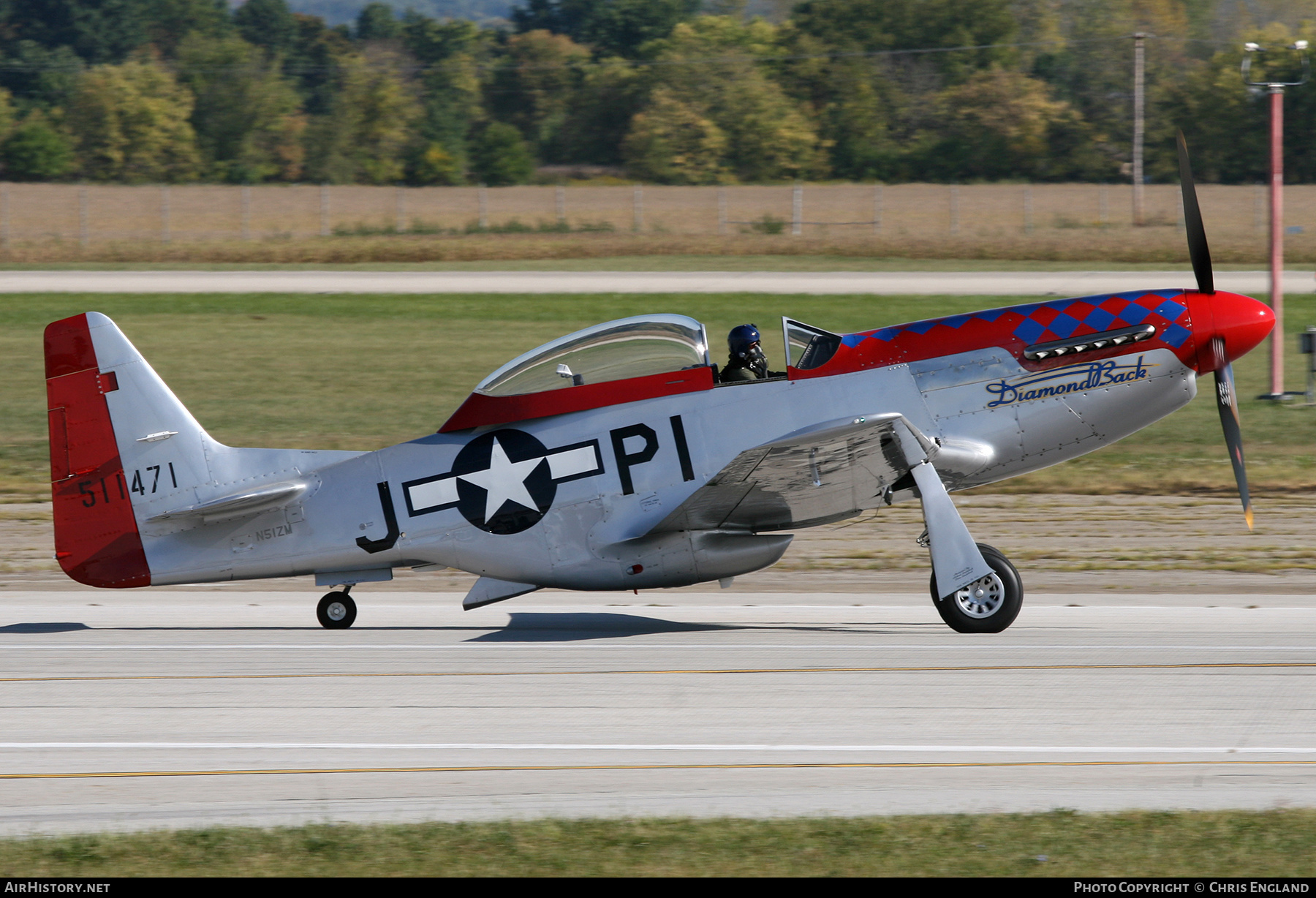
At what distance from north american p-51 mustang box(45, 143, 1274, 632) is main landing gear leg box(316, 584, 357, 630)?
1.42 ft

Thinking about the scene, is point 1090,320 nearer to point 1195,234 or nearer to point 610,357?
point 1195,234

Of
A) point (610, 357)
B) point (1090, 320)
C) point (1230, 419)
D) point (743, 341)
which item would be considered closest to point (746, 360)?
point (743, 341)

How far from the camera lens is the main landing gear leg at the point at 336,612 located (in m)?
11.2

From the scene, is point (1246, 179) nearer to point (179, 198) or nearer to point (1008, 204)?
point (1008, 204)

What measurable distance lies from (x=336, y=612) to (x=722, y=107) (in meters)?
63.5

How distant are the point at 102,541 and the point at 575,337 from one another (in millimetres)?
3899

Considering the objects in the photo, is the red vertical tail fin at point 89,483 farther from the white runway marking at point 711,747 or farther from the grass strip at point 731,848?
the grass strip at point 731,848

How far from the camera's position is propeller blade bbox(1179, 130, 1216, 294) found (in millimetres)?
10883

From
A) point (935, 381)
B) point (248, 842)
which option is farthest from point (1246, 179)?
point (248, 842)

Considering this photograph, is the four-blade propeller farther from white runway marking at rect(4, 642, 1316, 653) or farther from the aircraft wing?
the aircraft wing

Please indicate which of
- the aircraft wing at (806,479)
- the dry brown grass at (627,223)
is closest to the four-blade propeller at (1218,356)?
the aircraft wing at (806,479)

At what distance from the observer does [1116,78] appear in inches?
2945

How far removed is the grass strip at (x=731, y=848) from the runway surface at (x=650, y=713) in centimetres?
24

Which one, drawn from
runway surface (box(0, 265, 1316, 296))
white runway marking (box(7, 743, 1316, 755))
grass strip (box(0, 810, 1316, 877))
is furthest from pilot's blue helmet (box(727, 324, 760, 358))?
runway surface (box(0, 265, 1316, 296))
